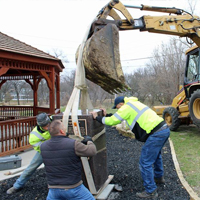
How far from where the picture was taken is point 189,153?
5844 mm

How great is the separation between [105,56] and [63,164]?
1.68m

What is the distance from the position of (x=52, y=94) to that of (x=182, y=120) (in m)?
5.74

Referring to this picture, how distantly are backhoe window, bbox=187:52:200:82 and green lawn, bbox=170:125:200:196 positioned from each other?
218 centimetres

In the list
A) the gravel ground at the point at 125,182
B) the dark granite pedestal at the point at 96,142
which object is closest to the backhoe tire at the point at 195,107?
the gravel ground at the point at 125,182

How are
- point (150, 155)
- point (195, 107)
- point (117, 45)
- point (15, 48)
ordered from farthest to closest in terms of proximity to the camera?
point (15, 48), point (195, 107), point (150, 155), point (117, 45)

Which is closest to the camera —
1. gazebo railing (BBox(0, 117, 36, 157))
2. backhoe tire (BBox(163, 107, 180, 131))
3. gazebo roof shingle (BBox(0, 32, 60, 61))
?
gazebo railing (BBox(0, 117, 36, 157))

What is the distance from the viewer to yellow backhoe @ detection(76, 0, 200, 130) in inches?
123

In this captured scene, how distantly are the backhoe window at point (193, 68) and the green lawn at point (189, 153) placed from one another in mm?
2185

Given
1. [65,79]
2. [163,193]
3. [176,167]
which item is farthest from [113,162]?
[65,79]

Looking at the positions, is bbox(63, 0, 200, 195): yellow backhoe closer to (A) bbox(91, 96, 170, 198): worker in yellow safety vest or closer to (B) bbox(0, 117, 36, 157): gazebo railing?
(A) bbox(91, 96, 170, 198): worker in yellow safety vest

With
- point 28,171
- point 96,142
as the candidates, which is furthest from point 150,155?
point 28,171

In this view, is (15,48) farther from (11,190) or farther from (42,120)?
(11,190)

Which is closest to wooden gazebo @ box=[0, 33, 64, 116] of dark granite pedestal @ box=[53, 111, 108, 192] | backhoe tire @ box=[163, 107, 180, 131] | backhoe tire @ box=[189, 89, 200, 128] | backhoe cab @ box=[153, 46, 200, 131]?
dark granite pedestal @ box=[53, 111, 108, 192]

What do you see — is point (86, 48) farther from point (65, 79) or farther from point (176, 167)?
point (65, 79)
